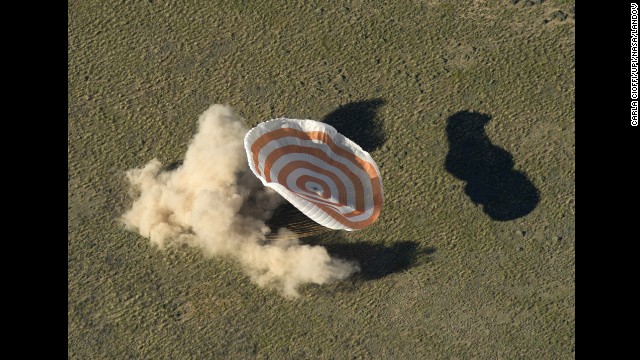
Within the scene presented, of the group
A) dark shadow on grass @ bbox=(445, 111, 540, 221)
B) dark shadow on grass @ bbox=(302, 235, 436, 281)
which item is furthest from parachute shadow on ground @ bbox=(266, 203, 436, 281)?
dark shadow on grass @ bbox=(445, 111, 540, 221)

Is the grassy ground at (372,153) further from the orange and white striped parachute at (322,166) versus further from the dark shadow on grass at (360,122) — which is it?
the orange and white striped parachute at (322,166)

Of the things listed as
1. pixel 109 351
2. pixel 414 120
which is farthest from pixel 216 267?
pixel 414 120

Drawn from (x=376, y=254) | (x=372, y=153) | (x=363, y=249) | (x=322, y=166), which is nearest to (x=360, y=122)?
(x=372, y=153)

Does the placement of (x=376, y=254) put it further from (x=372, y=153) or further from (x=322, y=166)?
(x=322, y=166)

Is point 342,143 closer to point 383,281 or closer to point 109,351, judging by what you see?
point 383,281

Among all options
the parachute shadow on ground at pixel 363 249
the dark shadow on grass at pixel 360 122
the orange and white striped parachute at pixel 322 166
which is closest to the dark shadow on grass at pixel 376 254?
the parachute shadow on ground at pixel 363 249
